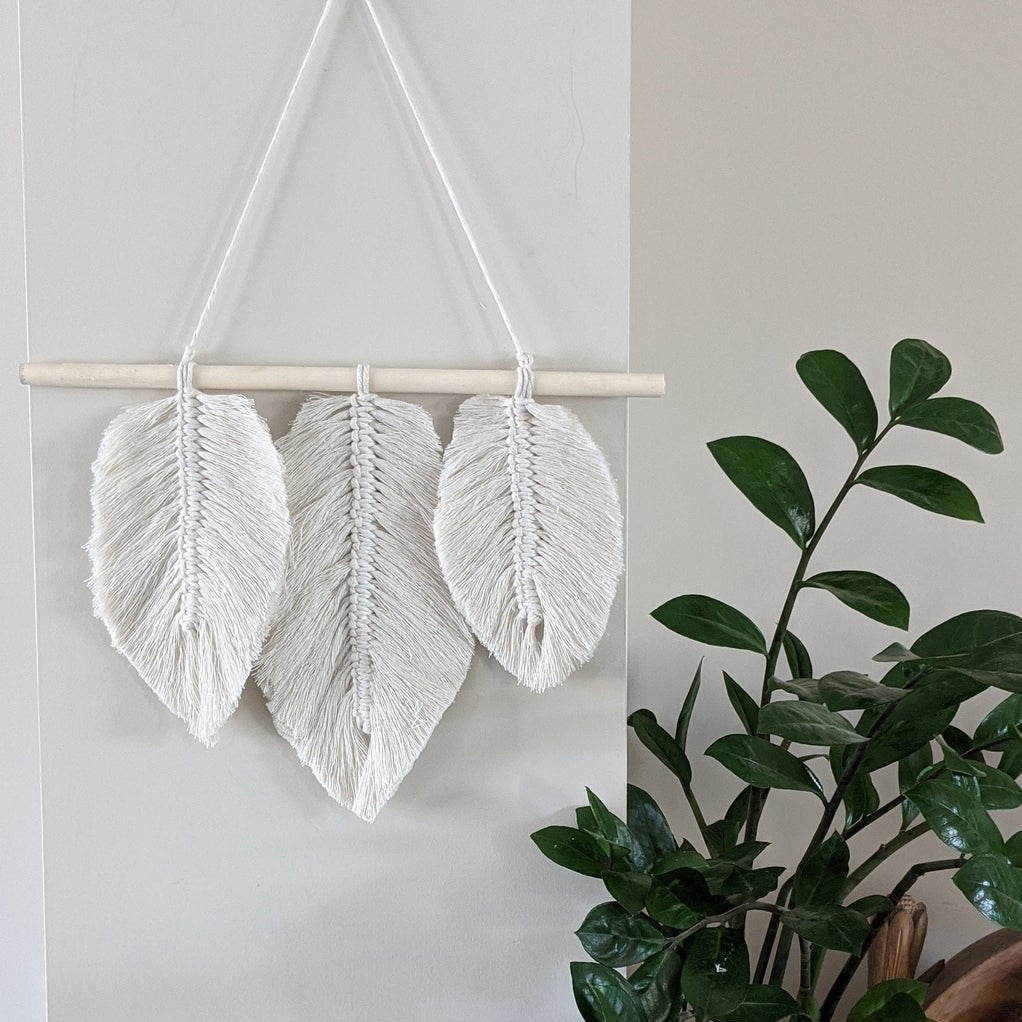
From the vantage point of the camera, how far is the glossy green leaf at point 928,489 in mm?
641

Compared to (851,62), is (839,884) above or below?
below

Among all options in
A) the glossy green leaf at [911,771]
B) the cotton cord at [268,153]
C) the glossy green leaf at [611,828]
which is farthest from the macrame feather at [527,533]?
the glossy green leaf at [911,771]

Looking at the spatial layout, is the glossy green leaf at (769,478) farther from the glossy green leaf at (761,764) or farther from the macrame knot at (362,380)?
the macrame knot at (362,380)

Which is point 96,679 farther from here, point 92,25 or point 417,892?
point 92,25

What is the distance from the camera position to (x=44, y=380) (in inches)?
24.7

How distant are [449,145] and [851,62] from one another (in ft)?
1.85

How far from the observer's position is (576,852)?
658mm

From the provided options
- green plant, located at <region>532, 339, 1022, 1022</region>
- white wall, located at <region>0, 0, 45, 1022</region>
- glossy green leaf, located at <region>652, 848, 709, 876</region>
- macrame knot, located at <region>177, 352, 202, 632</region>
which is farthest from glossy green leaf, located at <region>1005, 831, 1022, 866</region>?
white wall, located at <region>0, 0, 45, 1022</region>

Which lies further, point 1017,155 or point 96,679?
point 1017,155

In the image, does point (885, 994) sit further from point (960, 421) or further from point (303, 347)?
point (303, 347)

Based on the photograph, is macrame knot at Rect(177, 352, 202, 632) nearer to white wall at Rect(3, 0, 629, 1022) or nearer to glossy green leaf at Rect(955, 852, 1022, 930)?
white wall at Rect(3, 0, 629, 1022)

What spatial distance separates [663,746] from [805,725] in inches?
12.4

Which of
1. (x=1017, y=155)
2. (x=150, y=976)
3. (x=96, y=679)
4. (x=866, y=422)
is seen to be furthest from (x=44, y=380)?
(x=1017, y=155)

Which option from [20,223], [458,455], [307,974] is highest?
[20,223]
